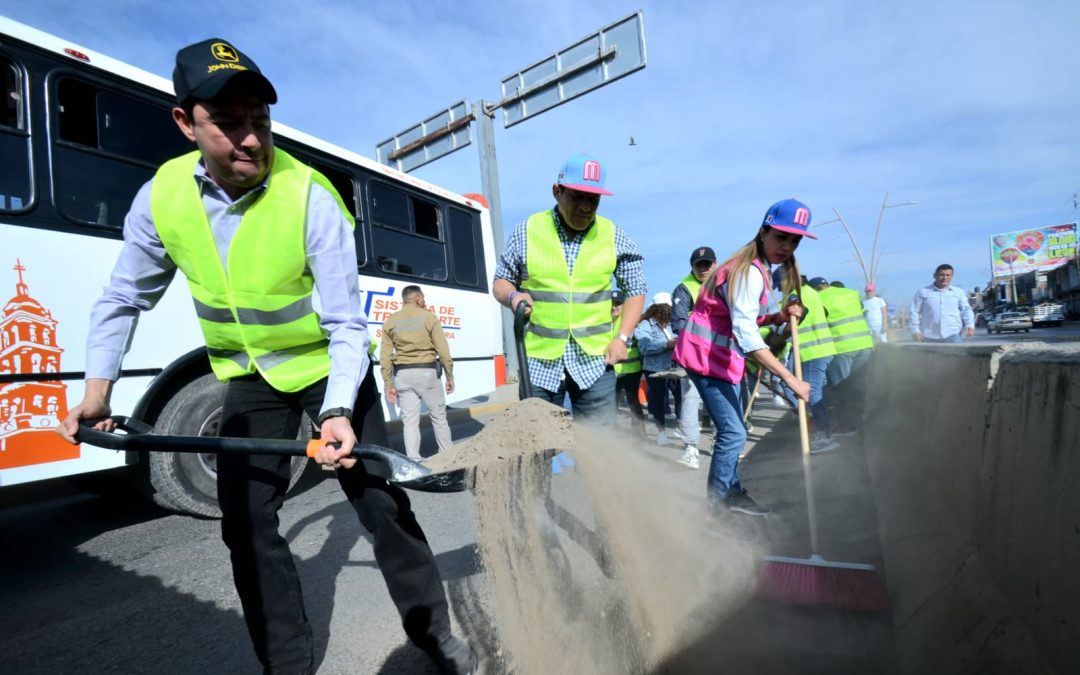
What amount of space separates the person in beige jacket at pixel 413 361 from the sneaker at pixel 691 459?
8.13ft

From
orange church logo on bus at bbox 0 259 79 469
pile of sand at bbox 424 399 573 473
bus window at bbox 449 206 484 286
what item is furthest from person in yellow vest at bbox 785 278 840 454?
orange church logo on bus at bbox 0 259 79 469

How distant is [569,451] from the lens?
2.08 metres

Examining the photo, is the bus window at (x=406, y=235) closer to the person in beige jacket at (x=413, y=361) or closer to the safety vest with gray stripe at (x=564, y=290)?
the person in beige jacket at (x=413, y=361)

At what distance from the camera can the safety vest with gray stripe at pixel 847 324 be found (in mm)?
6346

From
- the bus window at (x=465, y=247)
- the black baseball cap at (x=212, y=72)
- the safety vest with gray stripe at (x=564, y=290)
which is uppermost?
the bus window at (x=465, y=247)

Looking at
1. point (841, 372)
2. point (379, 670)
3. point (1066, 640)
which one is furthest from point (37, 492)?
point (841, 372)

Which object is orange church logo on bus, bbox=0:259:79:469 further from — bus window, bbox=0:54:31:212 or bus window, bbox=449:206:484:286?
bus window, bbox=449:206:484:286

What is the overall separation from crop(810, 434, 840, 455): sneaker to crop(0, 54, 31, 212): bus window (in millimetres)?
6998

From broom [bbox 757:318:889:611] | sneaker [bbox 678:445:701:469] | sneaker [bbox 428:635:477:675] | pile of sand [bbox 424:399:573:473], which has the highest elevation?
pile of sand [bbox 424:399:573:473]

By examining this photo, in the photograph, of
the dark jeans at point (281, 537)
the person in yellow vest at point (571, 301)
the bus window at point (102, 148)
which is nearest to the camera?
the dark jeans at point (281, 537)

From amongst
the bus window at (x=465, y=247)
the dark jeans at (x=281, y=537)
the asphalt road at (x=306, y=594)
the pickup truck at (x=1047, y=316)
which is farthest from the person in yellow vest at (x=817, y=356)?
the pickup truck at (x=1047, y=316)

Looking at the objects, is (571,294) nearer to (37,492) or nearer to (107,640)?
(107,640)

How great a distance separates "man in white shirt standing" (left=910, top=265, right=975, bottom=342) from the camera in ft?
26.0

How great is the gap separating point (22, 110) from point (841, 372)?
25.1ft
